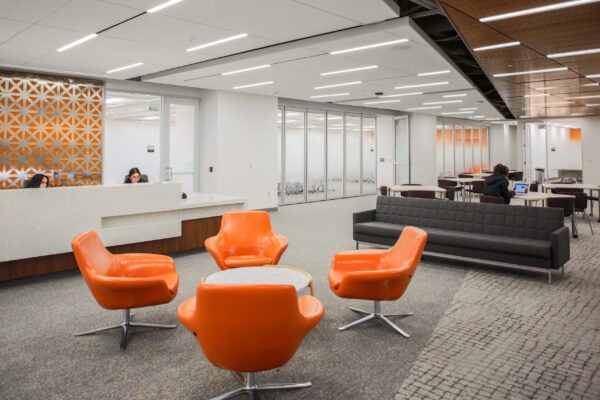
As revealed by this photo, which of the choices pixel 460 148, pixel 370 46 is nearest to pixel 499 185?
pixel 370 46

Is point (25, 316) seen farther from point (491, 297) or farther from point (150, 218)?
point (491, 297)

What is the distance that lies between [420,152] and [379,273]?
14.3 m

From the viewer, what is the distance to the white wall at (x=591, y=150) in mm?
15922

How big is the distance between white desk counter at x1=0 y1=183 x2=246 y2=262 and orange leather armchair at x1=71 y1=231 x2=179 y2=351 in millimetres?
1801

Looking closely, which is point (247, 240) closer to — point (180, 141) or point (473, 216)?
point (473, 216)

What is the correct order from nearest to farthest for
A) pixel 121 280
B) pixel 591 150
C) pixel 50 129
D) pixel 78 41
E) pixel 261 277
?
pixel 121 280 → pixel 261 277 → pixel 78 41 → pixel 50 129 → pixel 591 150

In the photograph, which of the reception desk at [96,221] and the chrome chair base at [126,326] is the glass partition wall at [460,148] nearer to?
the reception desk at [96,221]

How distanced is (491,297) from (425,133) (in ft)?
43.6

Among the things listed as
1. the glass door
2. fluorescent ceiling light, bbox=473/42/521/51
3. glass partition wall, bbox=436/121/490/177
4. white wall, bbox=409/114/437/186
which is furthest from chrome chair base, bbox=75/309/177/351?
glass partition wall, bbox=436/121/490/177

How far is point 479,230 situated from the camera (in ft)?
19.5

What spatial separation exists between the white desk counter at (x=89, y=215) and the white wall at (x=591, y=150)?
50.4 feet

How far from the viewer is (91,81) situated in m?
9.15

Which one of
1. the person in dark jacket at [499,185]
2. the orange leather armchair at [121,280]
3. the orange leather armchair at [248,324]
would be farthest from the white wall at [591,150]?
the orange leather armchair at [248,324]

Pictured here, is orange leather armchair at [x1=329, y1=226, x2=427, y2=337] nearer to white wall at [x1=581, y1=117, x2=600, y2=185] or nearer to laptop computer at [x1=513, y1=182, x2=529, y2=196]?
laptop computer at [x1=513, y1=182, x2=529, y2=196]
